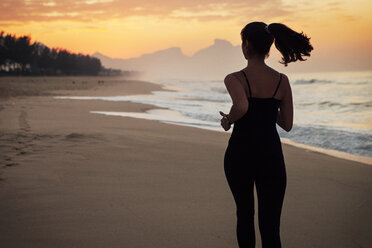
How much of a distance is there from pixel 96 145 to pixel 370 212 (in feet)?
16.0

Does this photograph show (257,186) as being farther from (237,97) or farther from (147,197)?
(147,197)

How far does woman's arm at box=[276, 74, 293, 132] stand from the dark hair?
0.20 meters

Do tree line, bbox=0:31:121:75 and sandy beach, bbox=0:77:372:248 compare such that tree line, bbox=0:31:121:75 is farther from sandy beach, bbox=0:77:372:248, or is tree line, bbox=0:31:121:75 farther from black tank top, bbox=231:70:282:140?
black tank top, bbox=231:70:282:140

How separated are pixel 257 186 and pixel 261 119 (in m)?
0.45

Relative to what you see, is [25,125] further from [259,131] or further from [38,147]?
[259,131]

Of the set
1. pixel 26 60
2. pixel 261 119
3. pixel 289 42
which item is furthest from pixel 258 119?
pixel 26 60

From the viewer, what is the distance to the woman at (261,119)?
2.16m

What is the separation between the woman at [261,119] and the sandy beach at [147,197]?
1.03 meters

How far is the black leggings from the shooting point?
2236 millimetres

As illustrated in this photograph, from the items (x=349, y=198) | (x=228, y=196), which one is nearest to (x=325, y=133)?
(x=349, y=198)

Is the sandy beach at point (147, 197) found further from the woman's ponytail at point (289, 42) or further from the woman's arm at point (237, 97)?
the woman's ponytail at point (289, 42)

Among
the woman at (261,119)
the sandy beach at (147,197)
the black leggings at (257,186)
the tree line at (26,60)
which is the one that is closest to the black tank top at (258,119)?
the woman at (261,119)

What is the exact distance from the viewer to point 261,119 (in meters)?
2.20

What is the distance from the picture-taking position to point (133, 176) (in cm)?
504
